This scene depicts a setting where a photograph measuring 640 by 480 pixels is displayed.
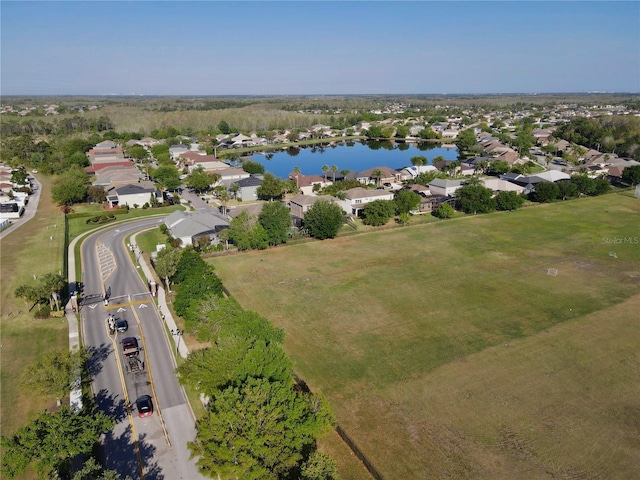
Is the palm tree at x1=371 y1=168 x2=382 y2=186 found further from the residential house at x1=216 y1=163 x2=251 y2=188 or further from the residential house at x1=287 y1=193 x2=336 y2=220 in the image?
the residential house at x1=216 y1=163 x2=251 y2=188

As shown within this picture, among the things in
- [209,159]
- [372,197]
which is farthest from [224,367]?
[209,159]

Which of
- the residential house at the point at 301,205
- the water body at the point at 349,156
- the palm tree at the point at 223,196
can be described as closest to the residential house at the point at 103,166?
the palm tree at the point at 223,196

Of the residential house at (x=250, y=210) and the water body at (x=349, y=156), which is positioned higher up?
the water body at (x=349, y=156)

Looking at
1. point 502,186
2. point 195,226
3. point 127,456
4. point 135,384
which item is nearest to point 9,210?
point 195,226

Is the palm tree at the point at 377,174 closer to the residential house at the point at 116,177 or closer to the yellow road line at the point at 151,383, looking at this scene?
the residential house at the point at 116,177

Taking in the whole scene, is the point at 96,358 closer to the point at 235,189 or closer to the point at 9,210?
the point at 9,210

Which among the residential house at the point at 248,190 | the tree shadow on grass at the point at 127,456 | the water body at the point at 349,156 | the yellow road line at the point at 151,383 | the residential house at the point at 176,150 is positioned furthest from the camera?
the water body at the point at 349,156

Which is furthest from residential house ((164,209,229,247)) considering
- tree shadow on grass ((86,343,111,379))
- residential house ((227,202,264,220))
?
tree shadow on grass ((86,343,111,379))
